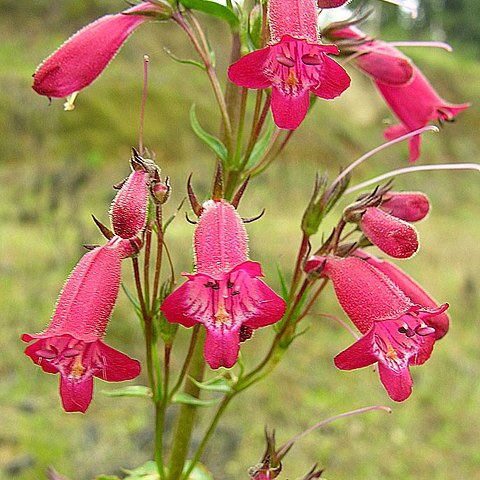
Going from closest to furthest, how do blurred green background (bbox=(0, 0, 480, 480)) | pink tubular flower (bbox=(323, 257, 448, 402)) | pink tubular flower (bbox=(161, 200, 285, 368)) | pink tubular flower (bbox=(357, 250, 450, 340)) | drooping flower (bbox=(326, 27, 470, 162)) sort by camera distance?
1. pink tubular flower (bbox=(161, 200, 285, 368))
2. pink tubular flower (bbox=(323, 257, 448, 402))
3. pink tubular flower (bbox=(357, 250, 450, 340))
4. drooping flower (bbox=(326, 27, 470, 162))
5. blurred green background (bbox=(0, 0, 480, 480))

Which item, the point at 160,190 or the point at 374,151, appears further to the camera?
the point at 374,151

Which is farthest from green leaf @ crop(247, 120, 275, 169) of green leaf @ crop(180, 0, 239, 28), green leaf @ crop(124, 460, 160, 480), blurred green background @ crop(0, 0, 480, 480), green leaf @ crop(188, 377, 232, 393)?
green leaf @ crop(124, 460, 160, 480)

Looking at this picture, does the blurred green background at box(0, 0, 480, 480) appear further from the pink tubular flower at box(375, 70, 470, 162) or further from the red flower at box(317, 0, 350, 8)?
the red flower at box(317, 0, 350, 8)

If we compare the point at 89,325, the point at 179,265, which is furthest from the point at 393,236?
the point at 179,265

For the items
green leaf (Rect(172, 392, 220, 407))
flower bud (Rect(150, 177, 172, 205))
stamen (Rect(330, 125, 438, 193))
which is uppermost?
stamen (Rect(330, 125, 438, 193))

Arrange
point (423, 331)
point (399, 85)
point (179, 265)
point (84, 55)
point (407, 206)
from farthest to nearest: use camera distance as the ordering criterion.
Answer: point (179, 265) < point (399, 85) < point (407, 206) < point (84, 55) < point (423, 331)

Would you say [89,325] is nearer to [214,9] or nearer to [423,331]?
[423,331]
